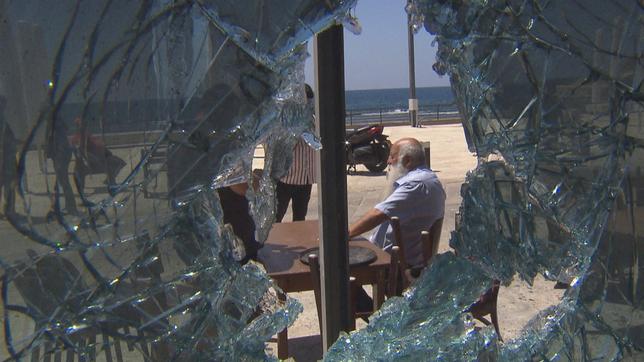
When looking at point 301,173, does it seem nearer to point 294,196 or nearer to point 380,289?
point 294,196

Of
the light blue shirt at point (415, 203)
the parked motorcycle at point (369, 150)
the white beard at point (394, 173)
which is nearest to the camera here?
the light blue shirt at point (415, 203)

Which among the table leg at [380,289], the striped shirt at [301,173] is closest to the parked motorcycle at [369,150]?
the striped shirt at [301,173]

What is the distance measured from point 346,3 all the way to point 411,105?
16.4 meters

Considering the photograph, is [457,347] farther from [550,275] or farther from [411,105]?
[411,105]

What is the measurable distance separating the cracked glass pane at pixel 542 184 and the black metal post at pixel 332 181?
848mm

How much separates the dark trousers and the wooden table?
118cm

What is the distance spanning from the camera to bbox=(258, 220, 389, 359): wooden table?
310 centimetres

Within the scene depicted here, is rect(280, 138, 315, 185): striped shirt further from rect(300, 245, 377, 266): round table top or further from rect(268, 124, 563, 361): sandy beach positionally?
rect(300, 245, 377, 266): round table top

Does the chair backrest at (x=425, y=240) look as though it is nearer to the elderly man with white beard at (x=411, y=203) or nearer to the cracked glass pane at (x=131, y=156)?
the elderly man with white beard at (x=411, y=203)

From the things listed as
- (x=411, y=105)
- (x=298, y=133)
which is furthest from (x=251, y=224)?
(x=411, y=105)

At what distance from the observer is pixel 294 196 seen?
190 inches

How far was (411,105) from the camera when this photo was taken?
17469 mm

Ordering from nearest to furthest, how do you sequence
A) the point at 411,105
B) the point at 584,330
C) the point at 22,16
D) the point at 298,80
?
the point at 22,16 < the point at 298,80 < the point at 584,330 < the point at 411,105

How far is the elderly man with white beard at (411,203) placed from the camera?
11.1ft
